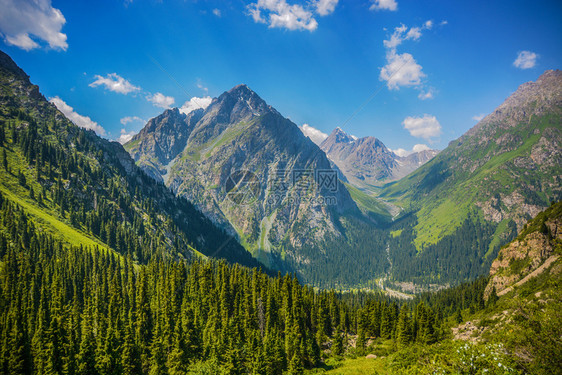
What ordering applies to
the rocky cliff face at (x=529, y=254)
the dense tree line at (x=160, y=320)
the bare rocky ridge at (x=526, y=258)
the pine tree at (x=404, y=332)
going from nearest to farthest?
the dense tree line at (x=160, y=320), the pine tree at (x=404, y=332), the bare rocky ridge at (x=526, y=258), the rocky cliff face at (x=529, y=254)

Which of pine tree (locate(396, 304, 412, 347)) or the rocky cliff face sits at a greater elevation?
the rocky cliff face

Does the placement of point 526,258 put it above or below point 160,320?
above

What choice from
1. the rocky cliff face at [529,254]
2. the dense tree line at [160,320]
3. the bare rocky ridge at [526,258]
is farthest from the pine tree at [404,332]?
the rocky cliff face at [529,254]

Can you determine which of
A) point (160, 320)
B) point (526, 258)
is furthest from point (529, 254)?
point (160, 320)

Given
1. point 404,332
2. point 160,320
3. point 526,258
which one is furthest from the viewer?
point 526,258

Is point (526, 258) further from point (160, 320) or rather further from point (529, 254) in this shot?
point (160, 320)

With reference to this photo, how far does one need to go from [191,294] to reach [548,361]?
89.3 m

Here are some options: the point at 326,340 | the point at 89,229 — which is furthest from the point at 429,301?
the point at 89,229

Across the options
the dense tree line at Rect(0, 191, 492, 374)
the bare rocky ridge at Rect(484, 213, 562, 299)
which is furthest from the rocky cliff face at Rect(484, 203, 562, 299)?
the dense tree line at Rect(0, 191, 492, 374)

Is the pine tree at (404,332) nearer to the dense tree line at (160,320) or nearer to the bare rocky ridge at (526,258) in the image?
the dense tree line at (160,320)

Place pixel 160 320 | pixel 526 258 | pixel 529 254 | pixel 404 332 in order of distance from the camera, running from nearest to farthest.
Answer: pixel 160 320 → pixel 404 332 → pixel 529 254 → pixel 526 258

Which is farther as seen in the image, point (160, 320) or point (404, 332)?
point (404, 332)

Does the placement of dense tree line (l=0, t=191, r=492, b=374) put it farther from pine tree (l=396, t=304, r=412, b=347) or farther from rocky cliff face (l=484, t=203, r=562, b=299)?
rocky cliff face (l=484, t=203, r=562, b=299)

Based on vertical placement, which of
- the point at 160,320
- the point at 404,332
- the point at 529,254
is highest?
A: the point at 529,254
